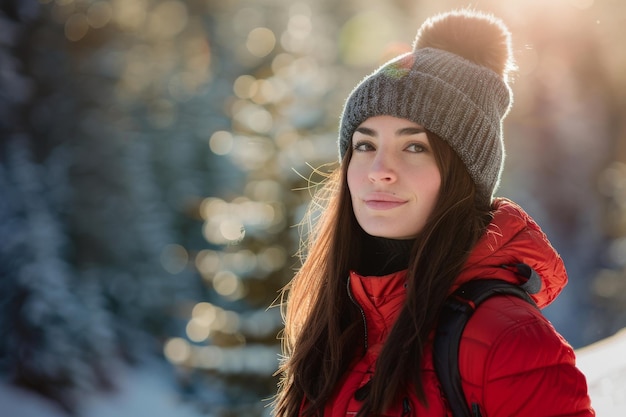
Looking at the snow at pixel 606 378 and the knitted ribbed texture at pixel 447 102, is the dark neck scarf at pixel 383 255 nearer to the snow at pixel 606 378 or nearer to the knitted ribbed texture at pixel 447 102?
the knitted ribbed texture at pixel 447 102

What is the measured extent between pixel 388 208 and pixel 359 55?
1519 centimetres

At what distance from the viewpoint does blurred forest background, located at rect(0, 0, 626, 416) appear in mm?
8852

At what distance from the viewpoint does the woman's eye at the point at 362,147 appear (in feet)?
7.44

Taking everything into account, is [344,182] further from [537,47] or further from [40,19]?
[537,47]

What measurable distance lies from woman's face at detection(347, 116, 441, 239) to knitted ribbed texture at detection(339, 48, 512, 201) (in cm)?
6

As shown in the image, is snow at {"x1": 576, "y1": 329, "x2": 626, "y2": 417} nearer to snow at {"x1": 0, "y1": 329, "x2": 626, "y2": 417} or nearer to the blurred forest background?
the blurred forest background

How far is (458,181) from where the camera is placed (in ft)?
7.07

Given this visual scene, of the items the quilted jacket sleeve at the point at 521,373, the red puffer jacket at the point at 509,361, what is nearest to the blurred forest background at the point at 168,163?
the red puffer jacket at the point at 509,361

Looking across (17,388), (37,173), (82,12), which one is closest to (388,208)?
(17,388)

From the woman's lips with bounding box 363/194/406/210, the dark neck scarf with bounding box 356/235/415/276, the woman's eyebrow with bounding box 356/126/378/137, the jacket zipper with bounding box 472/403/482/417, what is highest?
the woman's eyebrow with bounding box 356/126/378/137

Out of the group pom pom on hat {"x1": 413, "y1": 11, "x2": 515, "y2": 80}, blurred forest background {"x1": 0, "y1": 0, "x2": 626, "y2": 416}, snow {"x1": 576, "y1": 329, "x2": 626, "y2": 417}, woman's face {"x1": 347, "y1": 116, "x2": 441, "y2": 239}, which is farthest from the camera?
blurred forest background {"x1": 0, "y1": 0, "x2": 626, "y2": 416}

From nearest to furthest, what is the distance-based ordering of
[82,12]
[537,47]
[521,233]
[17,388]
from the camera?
[521,233]
[17,388]
[82,12]
[537,47]

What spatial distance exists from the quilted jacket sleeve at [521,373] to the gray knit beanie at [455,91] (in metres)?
0.72

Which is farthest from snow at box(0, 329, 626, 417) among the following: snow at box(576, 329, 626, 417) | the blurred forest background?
snow at box(576, 329, 626, 417)
